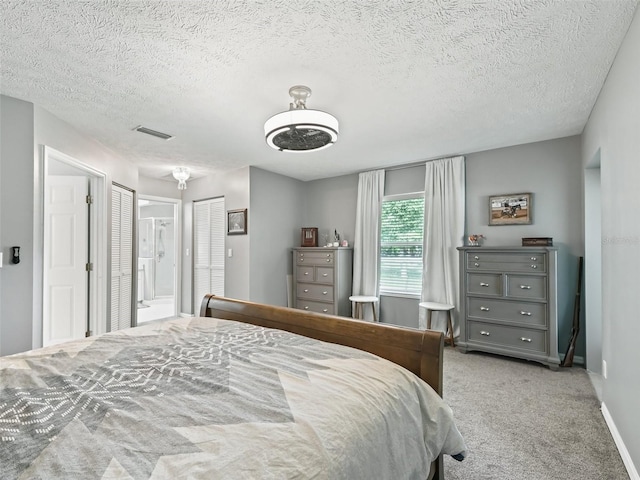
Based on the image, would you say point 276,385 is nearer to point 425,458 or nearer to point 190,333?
point 425,458

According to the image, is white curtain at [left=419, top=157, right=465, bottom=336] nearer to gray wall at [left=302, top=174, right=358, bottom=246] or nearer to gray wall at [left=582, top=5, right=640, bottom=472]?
gray wall at [left=302, top=174, right=358, bottom=246]

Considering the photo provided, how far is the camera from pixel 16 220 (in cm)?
258

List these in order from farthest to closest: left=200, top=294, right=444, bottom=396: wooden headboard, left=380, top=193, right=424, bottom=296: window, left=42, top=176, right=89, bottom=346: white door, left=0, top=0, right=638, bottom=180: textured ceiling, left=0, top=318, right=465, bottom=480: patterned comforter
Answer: left=380, top=193, right=424, bottom=296: window < left=42, top=176, right=89, bottom=346: white door < left=0, top=0, right=638, bottom=180: textured ceiling < left=200, top=294, right=444, bottom=396: wooden headboard < left=0, top=318, right=465, bottom=480: patterned comforter

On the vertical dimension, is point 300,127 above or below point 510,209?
above

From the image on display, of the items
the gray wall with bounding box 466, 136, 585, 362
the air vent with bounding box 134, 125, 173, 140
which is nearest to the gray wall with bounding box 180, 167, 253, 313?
the air vent with bounding box 134, 125, 173, 140

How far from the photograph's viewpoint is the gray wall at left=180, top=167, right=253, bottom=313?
16.0 feet

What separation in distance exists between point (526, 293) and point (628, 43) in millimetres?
2354

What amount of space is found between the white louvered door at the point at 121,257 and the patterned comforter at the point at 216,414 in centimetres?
286

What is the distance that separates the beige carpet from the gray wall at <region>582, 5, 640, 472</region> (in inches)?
7.2

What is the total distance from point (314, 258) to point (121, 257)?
270 centimetres

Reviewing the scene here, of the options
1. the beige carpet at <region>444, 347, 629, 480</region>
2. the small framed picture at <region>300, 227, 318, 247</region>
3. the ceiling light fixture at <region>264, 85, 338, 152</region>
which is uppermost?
the ceiling light fixture at <region>264, 85, 338, 152</region>

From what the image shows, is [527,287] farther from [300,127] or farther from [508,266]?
[300,127]

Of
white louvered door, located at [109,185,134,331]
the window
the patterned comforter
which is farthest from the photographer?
the window

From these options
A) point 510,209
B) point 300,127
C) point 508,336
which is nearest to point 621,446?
point 508,336
